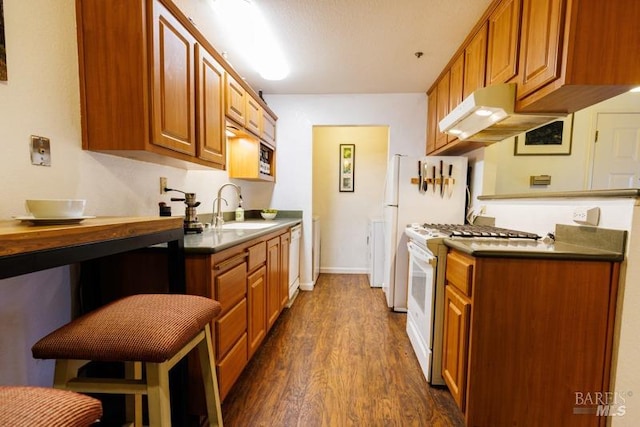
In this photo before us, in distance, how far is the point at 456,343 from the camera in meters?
1.38

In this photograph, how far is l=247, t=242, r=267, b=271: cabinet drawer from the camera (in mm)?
1676

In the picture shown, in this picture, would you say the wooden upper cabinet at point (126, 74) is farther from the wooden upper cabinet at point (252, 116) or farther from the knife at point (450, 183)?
the knife at point (450, 183)

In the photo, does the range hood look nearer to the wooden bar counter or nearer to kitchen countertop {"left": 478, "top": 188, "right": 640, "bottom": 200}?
kitchen countertop {"left": 478, "top": 188, "right": 640, "bottom": 200}

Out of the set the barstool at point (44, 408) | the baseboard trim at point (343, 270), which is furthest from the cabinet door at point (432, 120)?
the barstool at point (44, 408)

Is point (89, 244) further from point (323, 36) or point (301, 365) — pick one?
point (323, 36)

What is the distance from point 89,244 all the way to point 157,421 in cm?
53

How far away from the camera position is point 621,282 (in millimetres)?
1127

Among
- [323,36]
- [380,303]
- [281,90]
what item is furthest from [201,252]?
[281,90]

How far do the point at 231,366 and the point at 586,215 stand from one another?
1912 mm

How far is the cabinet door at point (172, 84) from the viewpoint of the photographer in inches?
47.0

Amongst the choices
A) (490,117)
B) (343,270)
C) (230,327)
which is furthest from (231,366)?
(343,270)

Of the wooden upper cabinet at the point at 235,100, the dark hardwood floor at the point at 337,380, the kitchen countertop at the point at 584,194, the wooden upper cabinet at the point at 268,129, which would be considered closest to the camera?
the kitchen countertop at the point at 584,194

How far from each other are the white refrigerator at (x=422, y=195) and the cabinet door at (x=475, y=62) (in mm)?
703

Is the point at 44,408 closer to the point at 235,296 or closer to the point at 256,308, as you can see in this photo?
the point at 235,296
